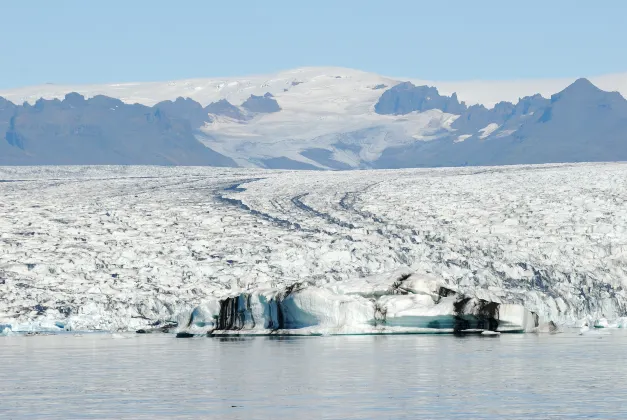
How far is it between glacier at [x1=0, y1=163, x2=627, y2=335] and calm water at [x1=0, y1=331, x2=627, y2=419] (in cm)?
102

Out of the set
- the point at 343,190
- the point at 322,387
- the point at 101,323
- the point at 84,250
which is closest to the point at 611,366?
the point at 322,387

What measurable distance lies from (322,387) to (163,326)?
1161cm

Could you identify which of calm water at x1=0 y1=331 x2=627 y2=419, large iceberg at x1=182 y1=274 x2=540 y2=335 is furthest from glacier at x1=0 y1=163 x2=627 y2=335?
calm water at x1=0 y1=331 x2=627 y2=419

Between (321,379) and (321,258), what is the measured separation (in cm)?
1469

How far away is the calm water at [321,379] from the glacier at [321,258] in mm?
1024

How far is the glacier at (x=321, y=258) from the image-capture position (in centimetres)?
2225

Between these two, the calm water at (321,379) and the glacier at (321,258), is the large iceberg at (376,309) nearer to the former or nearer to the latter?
the glacier at (321,258)

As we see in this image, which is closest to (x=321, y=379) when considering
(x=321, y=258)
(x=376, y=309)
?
(x=376, y=309)

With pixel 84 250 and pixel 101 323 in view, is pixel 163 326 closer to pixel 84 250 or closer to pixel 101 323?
pixel 101 323

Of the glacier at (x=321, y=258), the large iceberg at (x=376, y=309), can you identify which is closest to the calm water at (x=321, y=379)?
the large iceberg at (x=376, y=309)

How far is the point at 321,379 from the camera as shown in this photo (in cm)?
1438

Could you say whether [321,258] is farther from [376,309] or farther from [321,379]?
[321,379]

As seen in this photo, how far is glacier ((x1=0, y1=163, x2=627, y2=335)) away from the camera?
73.0 ft

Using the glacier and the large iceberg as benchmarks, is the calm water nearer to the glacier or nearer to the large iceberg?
the large iceberg
